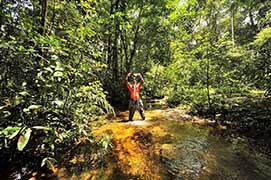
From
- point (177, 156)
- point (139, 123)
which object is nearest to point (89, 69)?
point (139, 123)

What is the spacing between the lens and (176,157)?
4.62 meters

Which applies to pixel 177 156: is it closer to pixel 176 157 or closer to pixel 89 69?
pixel 176 157

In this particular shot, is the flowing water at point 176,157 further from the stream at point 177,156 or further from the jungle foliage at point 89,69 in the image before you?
the jungle foliage at point 89,69

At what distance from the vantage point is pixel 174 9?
12195 mm

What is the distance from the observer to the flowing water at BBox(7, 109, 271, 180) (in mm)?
3891

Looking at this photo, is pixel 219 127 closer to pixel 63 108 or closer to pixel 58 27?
pixel 63 108

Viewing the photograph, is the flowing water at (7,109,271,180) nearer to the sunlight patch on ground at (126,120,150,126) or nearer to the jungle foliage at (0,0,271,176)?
the sunlight patch on ground at (126,120,150,126)

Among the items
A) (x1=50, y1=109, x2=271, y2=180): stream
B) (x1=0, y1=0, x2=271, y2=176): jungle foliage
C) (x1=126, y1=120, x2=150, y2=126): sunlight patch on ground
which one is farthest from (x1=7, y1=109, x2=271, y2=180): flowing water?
(x1=0, y1=0, x2=271, y2=176): jungle foliage

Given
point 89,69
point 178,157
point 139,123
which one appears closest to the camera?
point 178,157

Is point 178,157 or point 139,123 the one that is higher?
point 139,123

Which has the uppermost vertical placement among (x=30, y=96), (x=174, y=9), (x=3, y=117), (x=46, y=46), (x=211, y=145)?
(x=174, y=9)

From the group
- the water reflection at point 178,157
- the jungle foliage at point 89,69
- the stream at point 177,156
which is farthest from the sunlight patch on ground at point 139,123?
the jungle foliage at point 89,69

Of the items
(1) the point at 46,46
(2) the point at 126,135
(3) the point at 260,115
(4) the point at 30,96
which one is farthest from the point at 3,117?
(3) the point at 260,115

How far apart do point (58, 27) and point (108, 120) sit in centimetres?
375
